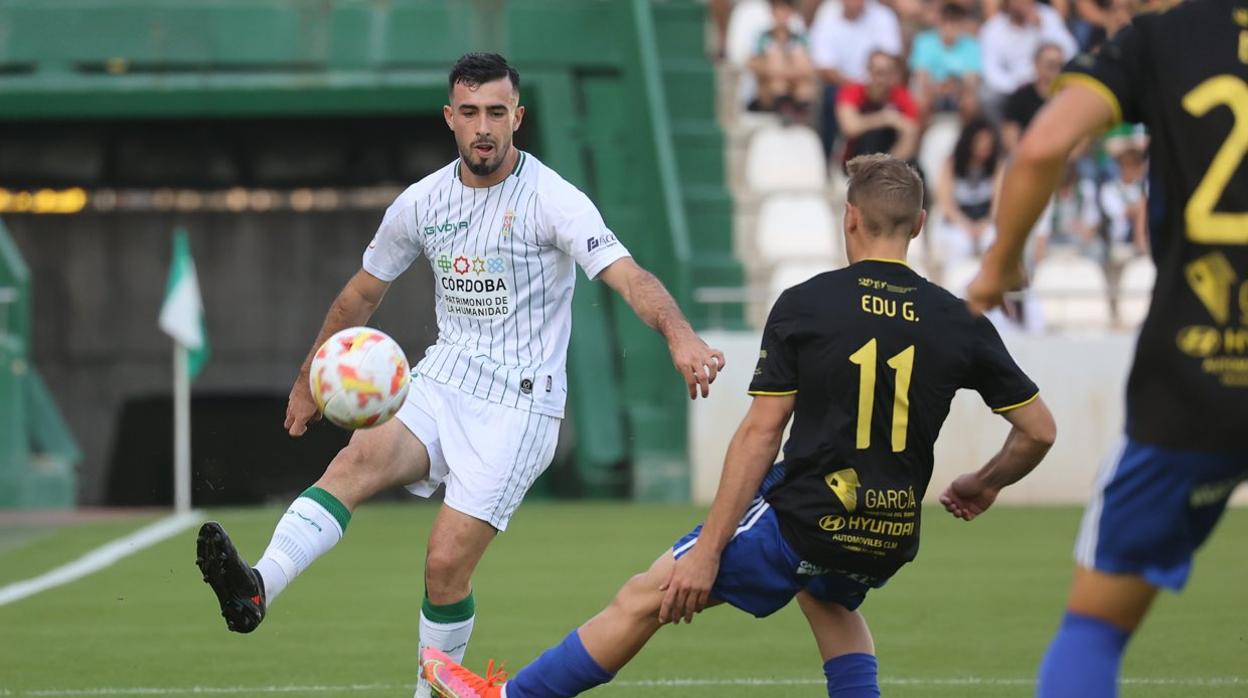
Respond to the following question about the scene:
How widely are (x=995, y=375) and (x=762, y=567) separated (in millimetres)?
850

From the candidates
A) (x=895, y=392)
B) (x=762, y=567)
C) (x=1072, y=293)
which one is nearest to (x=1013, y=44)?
Answer: (x=1072, y=293)

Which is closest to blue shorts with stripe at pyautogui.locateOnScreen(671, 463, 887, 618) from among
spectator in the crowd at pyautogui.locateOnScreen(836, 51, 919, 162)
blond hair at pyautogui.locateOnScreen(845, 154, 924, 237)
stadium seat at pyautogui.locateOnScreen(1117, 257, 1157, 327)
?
blond hair at pyautogui.locateOnScreen(845, 154, 924, 237)

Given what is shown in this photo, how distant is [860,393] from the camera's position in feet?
17.4

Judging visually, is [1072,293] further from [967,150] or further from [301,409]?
[301,409]

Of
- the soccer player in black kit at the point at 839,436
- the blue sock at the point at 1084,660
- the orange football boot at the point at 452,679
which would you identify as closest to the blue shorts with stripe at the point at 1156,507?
the blue sock at the point at 1084,660

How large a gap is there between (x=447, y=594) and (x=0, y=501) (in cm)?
1067

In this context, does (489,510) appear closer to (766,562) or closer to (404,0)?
(766,562)

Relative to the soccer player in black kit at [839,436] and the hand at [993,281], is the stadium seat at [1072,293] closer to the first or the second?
the soccer player in black kit at [839,436]

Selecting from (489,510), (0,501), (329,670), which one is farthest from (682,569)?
(0,501)

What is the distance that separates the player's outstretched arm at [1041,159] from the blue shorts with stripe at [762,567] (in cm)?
135

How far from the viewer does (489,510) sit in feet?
22.2

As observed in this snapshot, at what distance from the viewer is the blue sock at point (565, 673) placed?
5566 mm

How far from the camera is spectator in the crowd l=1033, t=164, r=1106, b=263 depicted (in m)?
17.2

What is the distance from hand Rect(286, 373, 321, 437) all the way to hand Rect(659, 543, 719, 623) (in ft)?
6.96
